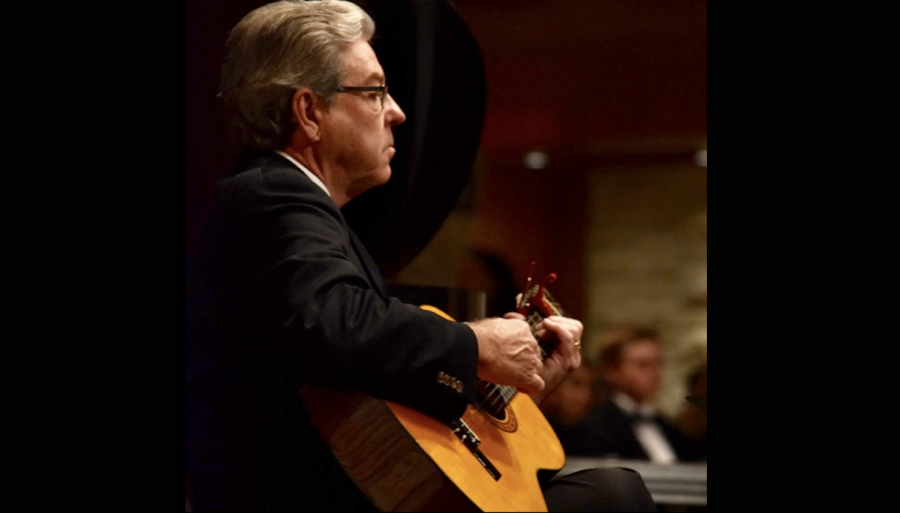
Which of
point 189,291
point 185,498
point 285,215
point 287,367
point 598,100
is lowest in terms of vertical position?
point 185,498

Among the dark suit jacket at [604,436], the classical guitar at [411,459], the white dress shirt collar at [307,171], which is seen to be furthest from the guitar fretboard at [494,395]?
the dark suit jacket at [604,436]

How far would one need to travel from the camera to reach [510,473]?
1.97 m

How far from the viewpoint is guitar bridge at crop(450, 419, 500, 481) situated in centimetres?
193

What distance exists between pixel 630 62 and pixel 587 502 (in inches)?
60.0

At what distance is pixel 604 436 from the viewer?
496cm

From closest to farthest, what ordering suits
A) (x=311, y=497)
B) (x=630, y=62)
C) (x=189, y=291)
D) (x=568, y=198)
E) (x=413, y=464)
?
(x=413, y=464), (x=311, y=497), (x=189, y=291), (x=630, y=62), (x=568, y=198)

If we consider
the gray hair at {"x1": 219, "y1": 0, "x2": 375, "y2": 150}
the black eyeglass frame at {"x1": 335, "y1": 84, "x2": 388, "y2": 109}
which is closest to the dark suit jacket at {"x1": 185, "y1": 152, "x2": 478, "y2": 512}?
the gray hair at {"x1": 219, "y1": 0, "x2": 375, "y2": 150}

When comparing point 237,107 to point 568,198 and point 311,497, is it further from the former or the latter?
point 568,198

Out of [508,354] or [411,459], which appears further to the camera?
[508,354]

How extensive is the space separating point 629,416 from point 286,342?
12.1ft

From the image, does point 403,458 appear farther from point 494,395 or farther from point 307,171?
point 307,171

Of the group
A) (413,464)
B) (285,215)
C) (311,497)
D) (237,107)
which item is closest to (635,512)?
(413,464)

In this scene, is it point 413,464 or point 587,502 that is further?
point 587,502

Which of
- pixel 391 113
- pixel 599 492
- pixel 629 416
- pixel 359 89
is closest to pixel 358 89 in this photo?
pixel 359 89
